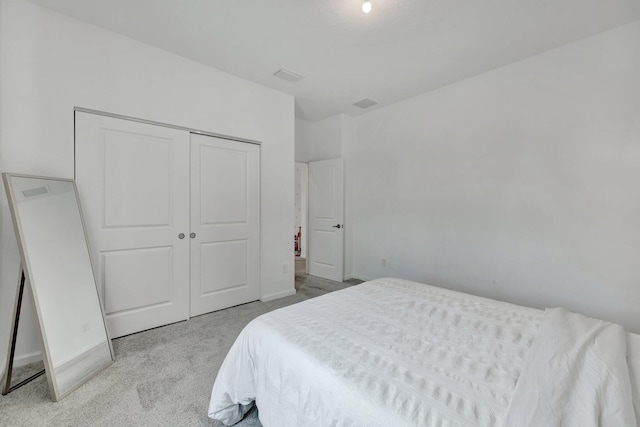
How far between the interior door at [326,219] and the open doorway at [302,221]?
0.19 metres

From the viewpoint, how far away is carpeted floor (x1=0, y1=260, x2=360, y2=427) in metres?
1.46

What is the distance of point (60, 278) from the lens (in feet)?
6.00

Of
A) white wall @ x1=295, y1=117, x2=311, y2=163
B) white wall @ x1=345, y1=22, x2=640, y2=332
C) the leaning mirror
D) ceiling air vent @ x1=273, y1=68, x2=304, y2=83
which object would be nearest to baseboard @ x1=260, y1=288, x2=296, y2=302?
white wall @ x1=345, y1=22, x2=640, y2=332

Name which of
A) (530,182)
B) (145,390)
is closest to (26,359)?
(145,390)

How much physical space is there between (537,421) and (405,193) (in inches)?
125

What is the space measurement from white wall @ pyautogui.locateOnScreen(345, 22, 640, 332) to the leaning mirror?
334 cm

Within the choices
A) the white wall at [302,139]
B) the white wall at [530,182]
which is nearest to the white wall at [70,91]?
the white wall at [302,139]

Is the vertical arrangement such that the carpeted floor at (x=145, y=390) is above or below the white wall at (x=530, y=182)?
below

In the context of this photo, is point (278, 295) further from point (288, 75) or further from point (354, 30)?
point (354, 30)

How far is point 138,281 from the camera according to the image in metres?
2.46

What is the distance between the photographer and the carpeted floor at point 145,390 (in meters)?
1.46

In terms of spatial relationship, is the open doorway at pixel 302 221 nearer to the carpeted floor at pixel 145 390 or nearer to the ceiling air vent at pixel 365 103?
the ceiling air vent at pixel 365 103

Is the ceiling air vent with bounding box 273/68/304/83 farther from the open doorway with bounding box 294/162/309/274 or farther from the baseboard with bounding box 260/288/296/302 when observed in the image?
the baseboard with bounding box 260/288/296/302

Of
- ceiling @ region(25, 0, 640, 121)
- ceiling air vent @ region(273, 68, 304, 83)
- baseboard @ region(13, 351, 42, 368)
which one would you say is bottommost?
baseboard @ region(13, 351, 42, 368)
